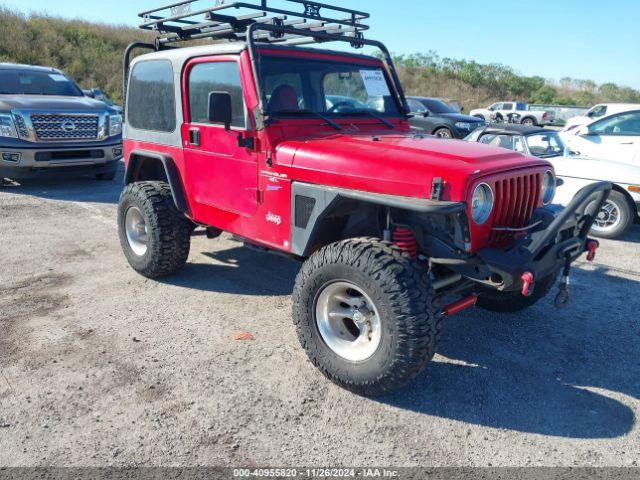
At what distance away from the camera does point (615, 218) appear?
274 inches

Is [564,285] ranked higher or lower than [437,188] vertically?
lower

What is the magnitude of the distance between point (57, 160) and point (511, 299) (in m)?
7.86

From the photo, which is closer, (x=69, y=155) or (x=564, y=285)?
(x=564, y=285)

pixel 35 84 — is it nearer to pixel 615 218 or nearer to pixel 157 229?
pixel 157 229

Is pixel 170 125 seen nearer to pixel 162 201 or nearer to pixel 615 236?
pixel 162 201

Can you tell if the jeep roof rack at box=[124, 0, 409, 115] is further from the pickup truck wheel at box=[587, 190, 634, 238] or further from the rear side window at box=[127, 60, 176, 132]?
the pickup truck wheel at box=[587, 190, 634, 238]

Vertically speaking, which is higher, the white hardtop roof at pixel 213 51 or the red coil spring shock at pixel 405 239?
Result: the white hardtop roof at pixel 213 51

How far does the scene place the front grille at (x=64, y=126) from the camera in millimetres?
8578

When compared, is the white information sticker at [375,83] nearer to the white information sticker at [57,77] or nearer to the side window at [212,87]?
the side window at [212,87]

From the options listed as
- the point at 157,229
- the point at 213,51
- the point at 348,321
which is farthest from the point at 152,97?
the point at 348,321

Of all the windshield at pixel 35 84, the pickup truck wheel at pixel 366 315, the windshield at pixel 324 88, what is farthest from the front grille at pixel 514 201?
the windshield at pixel 35 84

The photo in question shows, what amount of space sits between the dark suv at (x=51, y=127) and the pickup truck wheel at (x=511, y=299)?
298 inches

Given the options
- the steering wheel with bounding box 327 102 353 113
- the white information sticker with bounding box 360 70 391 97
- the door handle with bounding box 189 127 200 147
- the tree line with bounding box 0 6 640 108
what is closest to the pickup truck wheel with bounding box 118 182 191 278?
the door handle with bounding box 189 127 200 147

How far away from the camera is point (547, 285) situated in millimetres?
4043
